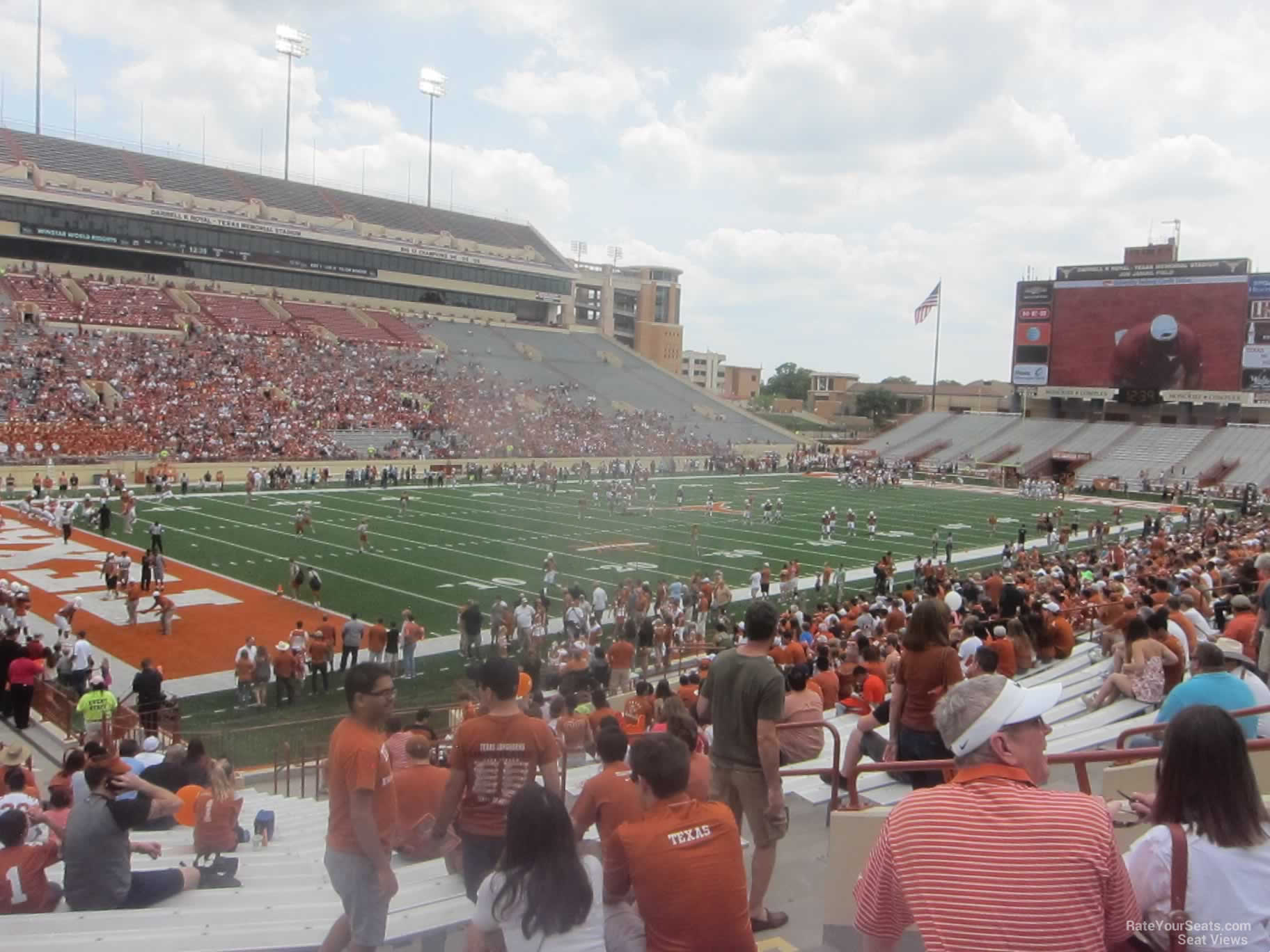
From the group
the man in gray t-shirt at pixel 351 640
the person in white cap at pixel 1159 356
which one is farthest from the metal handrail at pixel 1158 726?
the person in white cap at pixel 1159 356

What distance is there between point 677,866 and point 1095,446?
5575 centimetres

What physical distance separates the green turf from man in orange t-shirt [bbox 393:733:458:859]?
21.2ft

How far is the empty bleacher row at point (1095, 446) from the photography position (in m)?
48.4

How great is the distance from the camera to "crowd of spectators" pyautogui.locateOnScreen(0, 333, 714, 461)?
3578 cm

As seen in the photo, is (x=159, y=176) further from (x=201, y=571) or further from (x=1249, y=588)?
(x=1249, y=588)

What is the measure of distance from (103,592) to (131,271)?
38077 millimetres

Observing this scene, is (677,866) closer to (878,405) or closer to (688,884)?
(688,884)

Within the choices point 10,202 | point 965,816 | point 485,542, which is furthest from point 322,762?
point 10,202

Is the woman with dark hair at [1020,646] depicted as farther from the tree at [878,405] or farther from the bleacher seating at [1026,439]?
the tree at [878,405]

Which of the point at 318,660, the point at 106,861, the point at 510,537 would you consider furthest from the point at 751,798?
the point at 510,537

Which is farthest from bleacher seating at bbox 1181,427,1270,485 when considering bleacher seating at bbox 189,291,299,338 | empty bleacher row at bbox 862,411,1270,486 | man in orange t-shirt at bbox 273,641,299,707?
man in orange t-shirt at bbox 273,641,299,707

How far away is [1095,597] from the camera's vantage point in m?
13.3

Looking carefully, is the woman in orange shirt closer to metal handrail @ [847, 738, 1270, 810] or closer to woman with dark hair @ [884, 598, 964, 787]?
metal handrail @ [847, 738, 1270, 810]

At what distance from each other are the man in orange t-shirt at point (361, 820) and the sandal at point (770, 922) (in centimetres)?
141
